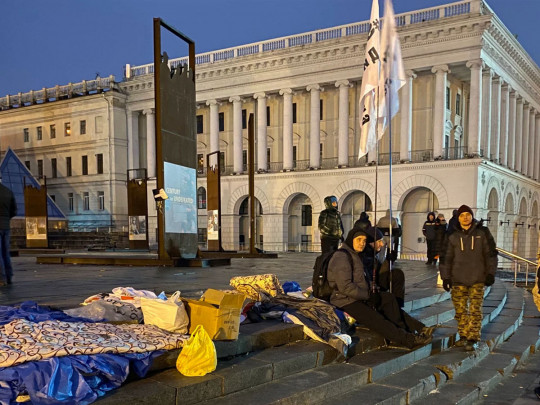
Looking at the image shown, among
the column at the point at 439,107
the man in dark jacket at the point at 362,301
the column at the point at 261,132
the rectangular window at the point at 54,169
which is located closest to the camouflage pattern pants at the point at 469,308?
the man in dark jacket at the point at 362,301

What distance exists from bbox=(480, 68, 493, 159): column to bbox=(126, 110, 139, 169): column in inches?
1209

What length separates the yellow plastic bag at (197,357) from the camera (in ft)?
11.7

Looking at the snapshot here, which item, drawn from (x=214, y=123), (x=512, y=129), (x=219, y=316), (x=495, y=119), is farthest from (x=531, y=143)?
(x=219, y=316)

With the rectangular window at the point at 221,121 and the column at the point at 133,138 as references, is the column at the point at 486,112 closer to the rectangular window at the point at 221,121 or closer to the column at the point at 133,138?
the rectangular window at the point at 221,121

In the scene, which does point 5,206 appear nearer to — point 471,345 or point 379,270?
point 379,270

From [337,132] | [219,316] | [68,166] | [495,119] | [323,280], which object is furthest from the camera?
[68,166]

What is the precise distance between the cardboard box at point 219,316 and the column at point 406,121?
2925 cm

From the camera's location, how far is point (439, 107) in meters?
30.5

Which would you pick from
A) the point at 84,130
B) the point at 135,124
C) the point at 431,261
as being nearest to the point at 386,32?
the point at 431,261

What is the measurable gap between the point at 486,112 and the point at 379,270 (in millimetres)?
29445

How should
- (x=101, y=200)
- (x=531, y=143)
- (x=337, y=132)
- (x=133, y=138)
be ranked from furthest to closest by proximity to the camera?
1. (x=101, y=200)
2. (x=133, y=138)
3. (x=531, y=143)
4. (x=337, y=132)

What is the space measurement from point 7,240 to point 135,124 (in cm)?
3794

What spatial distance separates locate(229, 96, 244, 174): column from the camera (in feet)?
126

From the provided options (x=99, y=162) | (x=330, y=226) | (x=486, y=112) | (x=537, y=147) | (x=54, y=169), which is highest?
(x=486, y=112)
